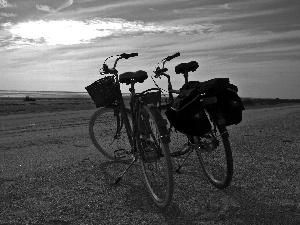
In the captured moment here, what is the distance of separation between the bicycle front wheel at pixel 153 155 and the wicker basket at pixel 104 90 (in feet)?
Answer: 2.95

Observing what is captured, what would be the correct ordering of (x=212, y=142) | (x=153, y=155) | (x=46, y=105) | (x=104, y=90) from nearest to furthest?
(x=153, y=155), (x=212, y=142), (x=104, y=90), (x=46, y=105)

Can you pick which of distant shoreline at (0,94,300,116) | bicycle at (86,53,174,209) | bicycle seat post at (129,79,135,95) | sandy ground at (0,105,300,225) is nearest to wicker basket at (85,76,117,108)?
bicycle at (86,53,174,209)

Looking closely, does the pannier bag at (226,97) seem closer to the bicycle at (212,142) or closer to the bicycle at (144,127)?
the bicycle at (212,142)

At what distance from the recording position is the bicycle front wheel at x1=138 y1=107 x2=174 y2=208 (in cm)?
392

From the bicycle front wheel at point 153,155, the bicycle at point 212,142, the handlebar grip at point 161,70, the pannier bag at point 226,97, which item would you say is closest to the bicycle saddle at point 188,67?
the bicycle at point 212,142

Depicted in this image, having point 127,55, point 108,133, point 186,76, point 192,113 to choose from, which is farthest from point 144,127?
point 108,133

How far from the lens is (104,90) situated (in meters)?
5.24

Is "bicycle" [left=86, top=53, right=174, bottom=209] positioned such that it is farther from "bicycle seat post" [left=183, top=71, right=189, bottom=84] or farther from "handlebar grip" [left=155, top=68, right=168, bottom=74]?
"bicycle seat post" [left=183, top=71, right=189, bottom=84]

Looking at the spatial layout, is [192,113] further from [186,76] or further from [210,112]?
[186,76]

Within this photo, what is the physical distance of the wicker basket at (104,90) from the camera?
514 cm

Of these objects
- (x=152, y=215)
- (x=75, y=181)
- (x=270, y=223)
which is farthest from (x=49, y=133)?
(x=270, y=223)

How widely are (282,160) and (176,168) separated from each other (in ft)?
5.99

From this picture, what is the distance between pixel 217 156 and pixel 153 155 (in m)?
0.92

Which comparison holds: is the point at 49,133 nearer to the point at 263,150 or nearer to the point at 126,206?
the point at 263,150
